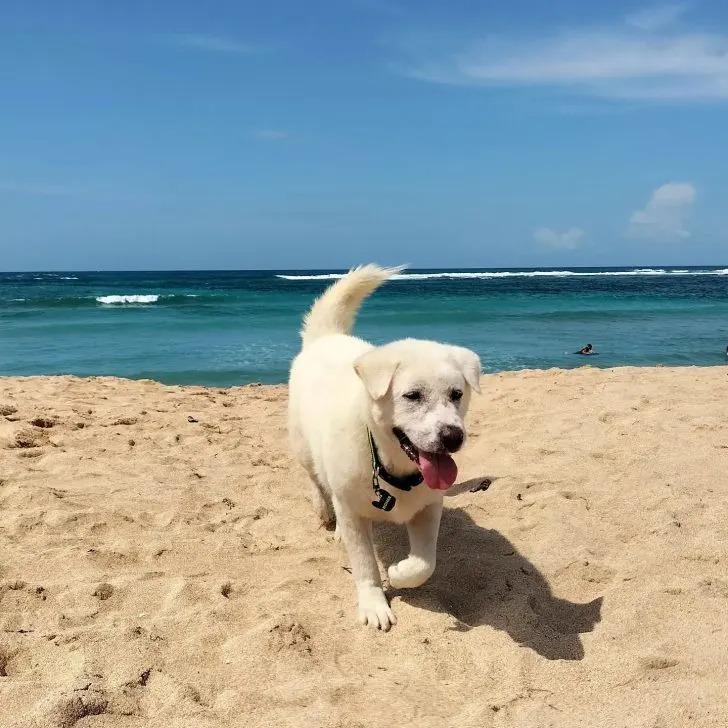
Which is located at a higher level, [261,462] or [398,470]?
[398,470]

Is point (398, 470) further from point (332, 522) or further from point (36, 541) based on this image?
point (36, 541)

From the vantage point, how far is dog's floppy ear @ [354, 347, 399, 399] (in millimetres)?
2932

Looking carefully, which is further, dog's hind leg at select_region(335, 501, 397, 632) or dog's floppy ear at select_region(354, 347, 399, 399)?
dog's hind leg at select_region(335, 501, 397, 632)

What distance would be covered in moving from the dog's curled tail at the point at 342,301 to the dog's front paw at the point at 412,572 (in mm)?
1995

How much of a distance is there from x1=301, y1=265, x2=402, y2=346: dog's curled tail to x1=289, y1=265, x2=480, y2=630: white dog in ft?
2.84

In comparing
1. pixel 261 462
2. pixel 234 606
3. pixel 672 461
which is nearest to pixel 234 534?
pixel 234 606

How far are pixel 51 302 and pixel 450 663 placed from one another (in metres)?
27.8

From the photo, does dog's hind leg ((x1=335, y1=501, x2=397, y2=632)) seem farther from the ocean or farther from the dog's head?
the ocean

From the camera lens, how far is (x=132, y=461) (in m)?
5.41

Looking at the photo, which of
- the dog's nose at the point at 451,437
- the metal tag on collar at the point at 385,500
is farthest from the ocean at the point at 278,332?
the dog's nose at the point at 451,437

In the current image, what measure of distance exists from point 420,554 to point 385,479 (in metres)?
0.43

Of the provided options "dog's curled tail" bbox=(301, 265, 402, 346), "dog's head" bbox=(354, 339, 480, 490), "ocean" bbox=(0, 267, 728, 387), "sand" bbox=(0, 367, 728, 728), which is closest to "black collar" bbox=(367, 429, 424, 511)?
"dog's head" bbox=(354, 339, 480, 490)

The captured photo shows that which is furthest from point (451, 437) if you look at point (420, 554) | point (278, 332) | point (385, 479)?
point (278, 332)

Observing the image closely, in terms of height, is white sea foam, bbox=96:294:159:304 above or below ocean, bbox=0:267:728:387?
above
